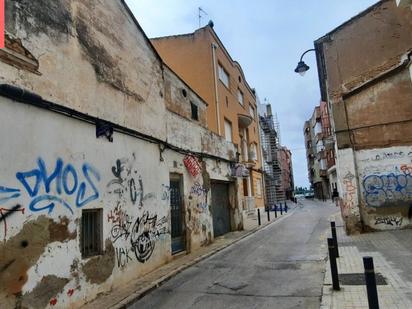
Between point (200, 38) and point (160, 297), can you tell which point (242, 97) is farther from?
point (160, 297)

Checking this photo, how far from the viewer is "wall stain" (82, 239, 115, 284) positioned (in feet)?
21.9

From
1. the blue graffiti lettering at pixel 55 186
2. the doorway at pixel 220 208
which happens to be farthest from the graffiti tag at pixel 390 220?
the blue graffiti lettering at pixel 55 186

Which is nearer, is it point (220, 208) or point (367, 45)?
point (367, 45)

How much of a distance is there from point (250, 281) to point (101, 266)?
3.02 metres

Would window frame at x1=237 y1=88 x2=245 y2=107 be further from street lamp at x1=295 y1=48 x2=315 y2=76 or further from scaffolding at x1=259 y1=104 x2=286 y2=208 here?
street lamp at x1=295 y1=48 x2=315 y2=76

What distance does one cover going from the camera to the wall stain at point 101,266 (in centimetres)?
668

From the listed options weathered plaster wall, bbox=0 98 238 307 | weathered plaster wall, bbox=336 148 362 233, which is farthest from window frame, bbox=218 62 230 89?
weathered plaster wall, bbox=0 98 238 307

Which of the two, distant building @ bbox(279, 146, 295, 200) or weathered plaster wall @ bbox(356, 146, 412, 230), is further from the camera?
distant building @ bbox(279, 146, 295, 200)

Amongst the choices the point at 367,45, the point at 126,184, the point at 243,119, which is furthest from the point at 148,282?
the point at 243,119

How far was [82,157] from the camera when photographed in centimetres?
680

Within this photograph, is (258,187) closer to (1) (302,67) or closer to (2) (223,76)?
(2) (223,76)

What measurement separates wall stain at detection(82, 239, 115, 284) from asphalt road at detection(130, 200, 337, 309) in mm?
875

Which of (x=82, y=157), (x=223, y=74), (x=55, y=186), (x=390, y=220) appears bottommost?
(x=390, y=220)

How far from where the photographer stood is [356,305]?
18.1 feet
